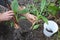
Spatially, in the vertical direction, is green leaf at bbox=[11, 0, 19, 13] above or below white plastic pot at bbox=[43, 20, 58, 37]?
above

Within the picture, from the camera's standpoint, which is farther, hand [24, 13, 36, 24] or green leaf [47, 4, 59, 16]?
green leaf [47, 4, 59, 16]

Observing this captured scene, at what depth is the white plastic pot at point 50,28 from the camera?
198 centimetres

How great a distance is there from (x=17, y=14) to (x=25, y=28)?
280 millimetres

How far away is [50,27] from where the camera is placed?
6.67 ft

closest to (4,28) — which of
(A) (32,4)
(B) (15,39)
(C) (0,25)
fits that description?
(C) (0,25)

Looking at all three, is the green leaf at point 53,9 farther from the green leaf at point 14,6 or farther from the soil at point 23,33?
the green leaf at point 14,6

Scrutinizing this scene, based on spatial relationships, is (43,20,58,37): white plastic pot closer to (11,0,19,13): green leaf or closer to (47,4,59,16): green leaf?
(47,4,59,16): green leaf

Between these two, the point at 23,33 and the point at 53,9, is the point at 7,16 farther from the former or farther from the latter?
the point at 53,9

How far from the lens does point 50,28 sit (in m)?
2.03

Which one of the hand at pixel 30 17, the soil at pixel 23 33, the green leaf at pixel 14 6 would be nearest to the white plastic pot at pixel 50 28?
the soil at pixel 23 33

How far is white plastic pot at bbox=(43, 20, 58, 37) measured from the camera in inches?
77.8

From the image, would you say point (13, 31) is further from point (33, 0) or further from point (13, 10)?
point (33, 0)

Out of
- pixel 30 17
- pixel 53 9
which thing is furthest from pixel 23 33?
pixel 53 9

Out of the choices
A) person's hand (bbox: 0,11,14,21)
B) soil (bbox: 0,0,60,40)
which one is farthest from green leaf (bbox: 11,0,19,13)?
soil (bbox: 0,0,60,40)
